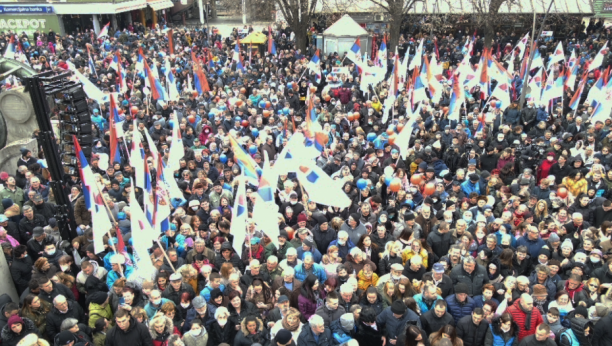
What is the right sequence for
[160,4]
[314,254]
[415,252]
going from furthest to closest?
[160,4]
[314,254]
[415,252]

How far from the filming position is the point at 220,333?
5977mm

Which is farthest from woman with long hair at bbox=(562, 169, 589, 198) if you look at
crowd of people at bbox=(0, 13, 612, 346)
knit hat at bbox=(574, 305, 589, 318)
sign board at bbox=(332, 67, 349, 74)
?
sign board at bbox=(332, 67, 349, 74)

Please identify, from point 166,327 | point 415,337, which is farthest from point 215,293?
point 415,337

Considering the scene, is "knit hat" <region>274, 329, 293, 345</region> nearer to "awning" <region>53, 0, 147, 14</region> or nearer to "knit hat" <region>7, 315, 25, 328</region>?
"knit hat" <region>7, 315, 25, 328</region>

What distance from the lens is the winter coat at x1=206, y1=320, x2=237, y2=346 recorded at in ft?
19.6

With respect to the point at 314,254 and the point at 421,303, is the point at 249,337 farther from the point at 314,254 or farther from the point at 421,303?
the point at 421,303

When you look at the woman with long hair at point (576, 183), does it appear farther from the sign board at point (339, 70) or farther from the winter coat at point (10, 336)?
the sign board at point (339, 70)

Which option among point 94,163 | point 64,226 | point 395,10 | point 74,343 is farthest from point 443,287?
point 395,10

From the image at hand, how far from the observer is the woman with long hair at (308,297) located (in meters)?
6.39

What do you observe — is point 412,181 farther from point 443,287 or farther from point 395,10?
point 395,10

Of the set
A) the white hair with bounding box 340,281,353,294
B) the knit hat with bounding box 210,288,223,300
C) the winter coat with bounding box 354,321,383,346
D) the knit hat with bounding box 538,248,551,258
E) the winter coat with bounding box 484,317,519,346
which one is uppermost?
the white hair with bounding box 340,281,353,294

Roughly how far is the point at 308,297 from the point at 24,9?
118ft

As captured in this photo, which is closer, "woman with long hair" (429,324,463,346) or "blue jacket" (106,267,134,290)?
"woman with long hair" (429,324,463,346)

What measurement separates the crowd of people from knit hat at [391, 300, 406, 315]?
4 cm
